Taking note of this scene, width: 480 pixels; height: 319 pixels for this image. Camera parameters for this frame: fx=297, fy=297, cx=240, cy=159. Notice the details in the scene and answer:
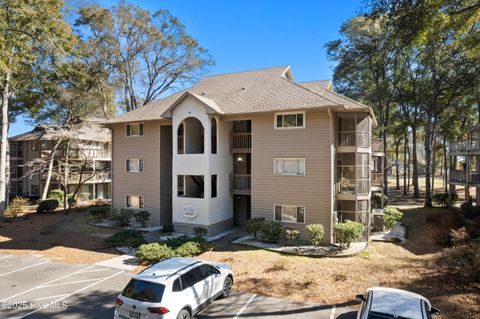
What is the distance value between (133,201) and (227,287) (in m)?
15.1

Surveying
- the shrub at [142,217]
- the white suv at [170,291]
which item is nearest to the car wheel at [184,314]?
the white suv at [170,291]

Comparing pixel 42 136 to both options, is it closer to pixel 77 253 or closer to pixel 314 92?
pixel 77 253

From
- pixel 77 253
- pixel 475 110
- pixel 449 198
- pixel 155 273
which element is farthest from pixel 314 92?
pixel 475 110

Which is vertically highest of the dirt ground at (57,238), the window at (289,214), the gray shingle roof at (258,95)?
the gray shingle roof at (258,95)

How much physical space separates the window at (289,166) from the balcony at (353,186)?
2.63 meters

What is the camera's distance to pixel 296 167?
18.0m

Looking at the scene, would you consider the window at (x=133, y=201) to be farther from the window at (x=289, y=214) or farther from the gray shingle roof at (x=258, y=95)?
the window at (x=289, y=214)

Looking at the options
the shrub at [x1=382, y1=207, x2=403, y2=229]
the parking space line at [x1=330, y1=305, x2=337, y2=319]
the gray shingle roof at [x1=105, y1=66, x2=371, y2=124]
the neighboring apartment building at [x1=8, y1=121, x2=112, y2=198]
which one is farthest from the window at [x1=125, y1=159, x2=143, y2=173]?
the shrub at [x1=382, y1=207, x2=403, y2=229]

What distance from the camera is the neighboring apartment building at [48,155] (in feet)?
122

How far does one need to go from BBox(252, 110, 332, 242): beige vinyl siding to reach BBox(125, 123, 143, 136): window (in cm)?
949

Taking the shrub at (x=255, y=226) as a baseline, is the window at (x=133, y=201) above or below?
above

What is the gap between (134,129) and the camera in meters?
23.5

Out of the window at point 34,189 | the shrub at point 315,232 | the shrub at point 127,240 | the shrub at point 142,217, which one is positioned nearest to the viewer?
the shrub at point 315,232

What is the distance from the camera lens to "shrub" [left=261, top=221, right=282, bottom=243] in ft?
56.2
